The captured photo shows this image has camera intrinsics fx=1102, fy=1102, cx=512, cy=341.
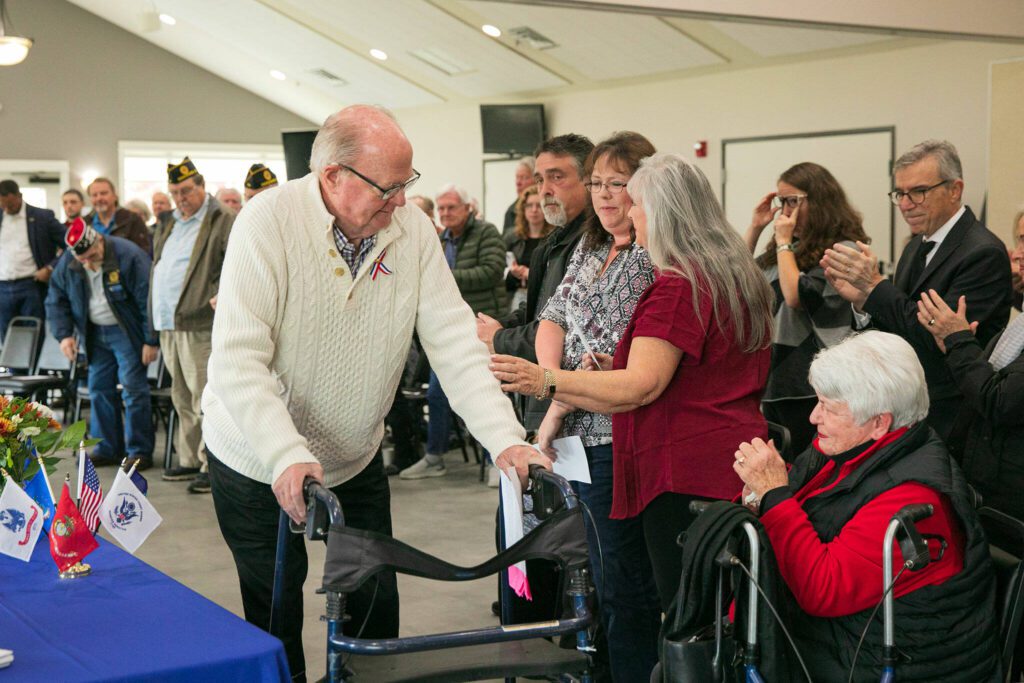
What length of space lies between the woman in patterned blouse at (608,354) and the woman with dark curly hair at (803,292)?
1.10 m

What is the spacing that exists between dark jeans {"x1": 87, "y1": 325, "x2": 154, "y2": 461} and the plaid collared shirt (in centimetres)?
442

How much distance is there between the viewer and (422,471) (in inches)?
251

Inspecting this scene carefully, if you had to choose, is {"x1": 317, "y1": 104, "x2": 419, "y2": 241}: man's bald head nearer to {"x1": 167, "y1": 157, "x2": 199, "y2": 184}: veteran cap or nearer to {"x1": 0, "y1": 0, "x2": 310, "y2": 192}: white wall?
{"x1": 167, "y1": 157, "x2": 199, "y2": 184}: veteran cap

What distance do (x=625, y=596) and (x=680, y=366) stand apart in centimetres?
61

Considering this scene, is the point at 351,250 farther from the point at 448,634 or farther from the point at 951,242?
the point at 951,242

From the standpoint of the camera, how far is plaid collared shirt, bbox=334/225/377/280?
7.55ft

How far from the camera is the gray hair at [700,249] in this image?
2.38 m

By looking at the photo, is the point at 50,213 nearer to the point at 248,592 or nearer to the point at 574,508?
the point at 248,592

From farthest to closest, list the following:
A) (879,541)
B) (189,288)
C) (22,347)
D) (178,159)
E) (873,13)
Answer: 1. (178,159)
2. (22,347)
3. (189,288)
4. (873,13)
5. (879,541)

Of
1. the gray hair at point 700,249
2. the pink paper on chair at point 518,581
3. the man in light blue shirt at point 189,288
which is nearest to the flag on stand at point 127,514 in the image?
the pink paper on chair at point 518,581

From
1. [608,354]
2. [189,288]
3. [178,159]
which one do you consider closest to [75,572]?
[608,354]

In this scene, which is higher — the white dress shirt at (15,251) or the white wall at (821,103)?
the white wall at (821,103)

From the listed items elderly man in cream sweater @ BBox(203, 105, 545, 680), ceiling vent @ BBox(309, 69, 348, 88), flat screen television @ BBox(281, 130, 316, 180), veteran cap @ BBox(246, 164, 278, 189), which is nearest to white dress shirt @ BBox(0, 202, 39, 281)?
veteran cap @ BBox(246, 164, 278, 189)

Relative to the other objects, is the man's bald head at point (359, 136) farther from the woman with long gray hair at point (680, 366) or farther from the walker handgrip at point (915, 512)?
the walker handgrip at point (915, 512)
